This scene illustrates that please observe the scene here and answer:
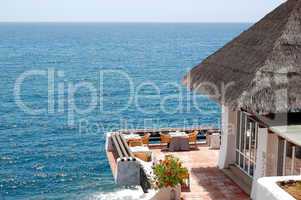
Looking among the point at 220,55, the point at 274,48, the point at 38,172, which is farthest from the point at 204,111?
the point at 274,48

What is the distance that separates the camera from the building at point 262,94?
12438mm

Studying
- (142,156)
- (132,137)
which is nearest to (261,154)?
(142,156)

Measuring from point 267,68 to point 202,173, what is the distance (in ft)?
15.5

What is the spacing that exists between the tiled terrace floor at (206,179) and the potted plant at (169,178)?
547mm

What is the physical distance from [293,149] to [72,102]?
132ft

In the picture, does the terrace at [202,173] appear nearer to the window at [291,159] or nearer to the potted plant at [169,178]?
the potted plant at [169,178]

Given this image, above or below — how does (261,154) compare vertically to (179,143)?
above

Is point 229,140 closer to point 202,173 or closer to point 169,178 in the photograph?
point 202,173

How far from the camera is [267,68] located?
Answer: 13.0m

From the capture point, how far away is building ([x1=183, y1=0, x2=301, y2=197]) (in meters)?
12.4

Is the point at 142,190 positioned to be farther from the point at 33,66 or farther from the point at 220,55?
the point at 33,66

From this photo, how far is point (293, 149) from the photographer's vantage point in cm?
1235

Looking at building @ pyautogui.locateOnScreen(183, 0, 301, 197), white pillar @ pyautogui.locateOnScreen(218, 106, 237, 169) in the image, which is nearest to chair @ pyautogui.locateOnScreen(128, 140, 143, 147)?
building @ pyautogui.locateOnScreen(183, 0, 301, 197)

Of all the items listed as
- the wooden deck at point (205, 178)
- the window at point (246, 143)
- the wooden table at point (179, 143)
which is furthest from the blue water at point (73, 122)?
the window at point (246, 143)
